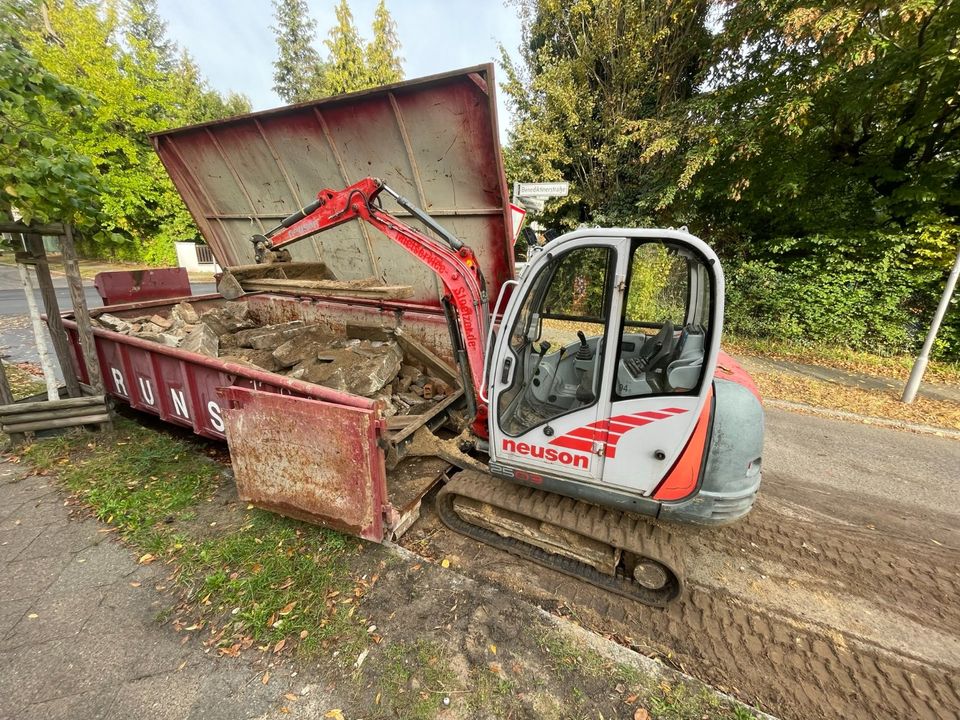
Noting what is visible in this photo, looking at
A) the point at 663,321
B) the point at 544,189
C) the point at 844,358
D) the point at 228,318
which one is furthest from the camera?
the point at 844,358

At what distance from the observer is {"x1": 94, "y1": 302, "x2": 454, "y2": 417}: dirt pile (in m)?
3.95

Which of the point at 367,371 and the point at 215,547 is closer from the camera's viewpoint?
the point at 215,547

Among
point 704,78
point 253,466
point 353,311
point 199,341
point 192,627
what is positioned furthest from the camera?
point 704,78

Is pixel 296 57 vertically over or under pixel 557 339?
over

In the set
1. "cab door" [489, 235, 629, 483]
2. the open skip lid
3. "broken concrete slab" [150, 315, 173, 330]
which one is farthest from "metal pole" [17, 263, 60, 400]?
"cab door" [489, 235, 629, 483]

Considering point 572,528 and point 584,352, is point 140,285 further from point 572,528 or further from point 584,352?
point 572,528

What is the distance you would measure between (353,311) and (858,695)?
5.14 m

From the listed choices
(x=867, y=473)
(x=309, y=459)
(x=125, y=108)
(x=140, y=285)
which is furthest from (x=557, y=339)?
(x=125, y=108)

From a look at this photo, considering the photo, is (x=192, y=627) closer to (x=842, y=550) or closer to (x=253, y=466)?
(x=253, y=466)

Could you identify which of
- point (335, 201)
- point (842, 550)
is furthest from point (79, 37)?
point (842, 550)

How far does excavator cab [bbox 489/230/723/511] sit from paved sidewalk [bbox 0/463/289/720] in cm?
198

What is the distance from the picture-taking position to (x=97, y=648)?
223cm

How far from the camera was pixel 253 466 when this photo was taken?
2809 millimetres

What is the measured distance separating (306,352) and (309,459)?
84.8 inches
